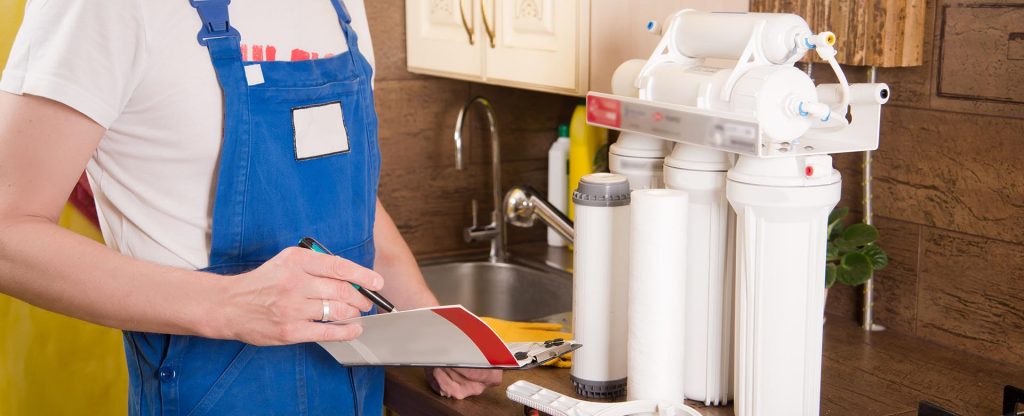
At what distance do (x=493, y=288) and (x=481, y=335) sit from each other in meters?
1.31

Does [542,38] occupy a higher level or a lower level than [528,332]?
higher

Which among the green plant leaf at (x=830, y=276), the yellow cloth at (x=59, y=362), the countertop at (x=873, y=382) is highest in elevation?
the green plant leaf at (x=830, y=276)

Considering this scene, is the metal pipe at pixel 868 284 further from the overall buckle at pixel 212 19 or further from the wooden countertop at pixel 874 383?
the overall buckle at pixel 212 19

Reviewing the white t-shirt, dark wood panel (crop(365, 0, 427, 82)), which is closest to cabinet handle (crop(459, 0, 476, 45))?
dark wood panel (crop(365, 0, 427, 82))

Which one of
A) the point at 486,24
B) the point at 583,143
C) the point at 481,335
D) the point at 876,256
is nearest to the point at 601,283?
the point at 481,335

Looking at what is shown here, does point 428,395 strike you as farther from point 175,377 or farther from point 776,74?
point 776,74

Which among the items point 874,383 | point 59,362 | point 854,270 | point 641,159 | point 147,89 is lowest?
point 59,362

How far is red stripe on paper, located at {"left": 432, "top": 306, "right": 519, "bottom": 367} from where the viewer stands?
1.10 m

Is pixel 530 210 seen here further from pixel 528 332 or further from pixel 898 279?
pixel 898 279

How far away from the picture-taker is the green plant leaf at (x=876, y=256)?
5.55 ft

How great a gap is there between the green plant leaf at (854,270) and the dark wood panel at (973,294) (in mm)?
96

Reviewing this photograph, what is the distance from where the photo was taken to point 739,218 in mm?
1202

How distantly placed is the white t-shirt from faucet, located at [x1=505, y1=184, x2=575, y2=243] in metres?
0.79

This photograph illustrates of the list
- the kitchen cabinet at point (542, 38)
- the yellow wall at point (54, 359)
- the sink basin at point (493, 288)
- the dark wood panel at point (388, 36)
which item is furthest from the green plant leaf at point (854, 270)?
the yellow wall at point (54, 359)
